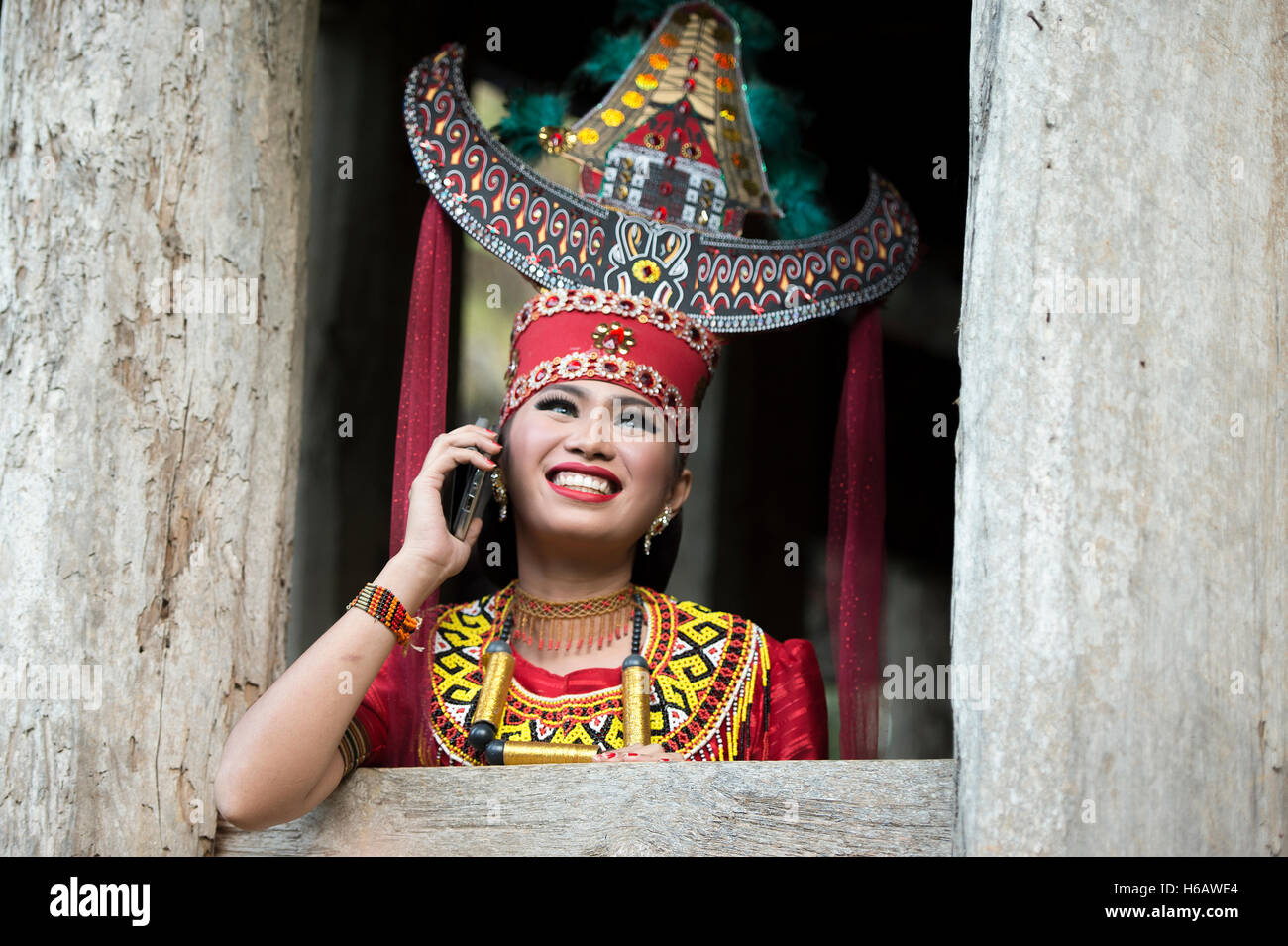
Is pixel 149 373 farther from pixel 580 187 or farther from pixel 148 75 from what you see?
pixel 580 187

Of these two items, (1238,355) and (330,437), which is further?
(330,437)

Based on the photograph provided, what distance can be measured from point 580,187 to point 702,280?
1.42ft

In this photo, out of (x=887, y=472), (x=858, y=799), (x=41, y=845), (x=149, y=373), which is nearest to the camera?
(x=858, y=799)

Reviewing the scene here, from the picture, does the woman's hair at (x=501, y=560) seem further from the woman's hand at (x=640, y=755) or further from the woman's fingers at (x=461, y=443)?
the woman's hand at (x=640, y=755)

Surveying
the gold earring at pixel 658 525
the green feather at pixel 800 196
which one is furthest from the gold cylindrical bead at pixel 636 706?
the green feather at pixel 800 196

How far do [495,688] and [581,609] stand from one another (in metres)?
0.29

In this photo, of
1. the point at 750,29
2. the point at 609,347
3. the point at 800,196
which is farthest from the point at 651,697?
the point at 750,29

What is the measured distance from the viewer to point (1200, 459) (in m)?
2.21

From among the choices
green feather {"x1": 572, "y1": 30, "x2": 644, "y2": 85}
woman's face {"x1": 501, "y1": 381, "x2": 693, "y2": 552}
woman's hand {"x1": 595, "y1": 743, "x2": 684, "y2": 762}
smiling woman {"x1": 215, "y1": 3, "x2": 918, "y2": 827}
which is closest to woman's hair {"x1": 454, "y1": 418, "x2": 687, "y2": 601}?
smiling woman {"x1": 215, "y1": 3, "x2": 918, "y2": 827}

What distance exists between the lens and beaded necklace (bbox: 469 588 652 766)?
290 cm

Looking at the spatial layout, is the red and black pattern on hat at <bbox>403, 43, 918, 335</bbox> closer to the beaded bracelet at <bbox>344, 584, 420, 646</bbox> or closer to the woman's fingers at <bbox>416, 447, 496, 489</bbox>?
the woman's fingers at <bbox>416, 447, 496, 489</bbox>

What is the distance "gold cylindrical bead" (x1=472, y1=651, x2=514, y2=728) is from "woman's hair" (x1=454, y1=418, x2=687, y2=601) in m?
0.32

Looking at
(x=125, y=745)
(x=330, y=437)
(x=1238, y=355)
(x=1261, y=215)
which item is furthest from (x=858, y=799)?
(x=330, y=437)

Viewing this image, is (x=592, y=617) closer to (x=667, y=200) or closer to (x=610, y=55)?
(x=667, y=200)
